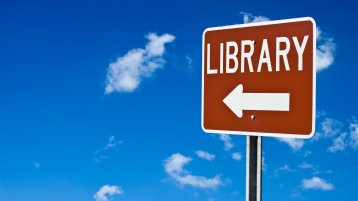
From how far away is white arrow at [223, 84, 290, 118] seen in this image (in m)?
3.05

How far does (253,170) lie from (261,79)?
0.58 meters

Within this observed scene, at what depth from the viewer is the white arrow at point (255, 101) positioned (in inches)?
120

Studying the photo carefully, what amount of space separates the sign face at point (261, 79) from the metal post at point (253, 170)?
0.30 feet

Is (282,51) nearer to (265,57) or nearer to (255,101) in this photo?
(265,57)

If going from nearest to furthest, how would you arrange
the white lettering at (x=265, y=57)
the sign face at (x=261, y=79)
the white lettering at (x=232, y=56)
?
the sign face at (x=261, y=79) → the white lettering at (x=265, y=57) → the white lettering at (x=232, y=56)

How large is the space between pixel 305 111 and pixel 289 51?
0.39 meters

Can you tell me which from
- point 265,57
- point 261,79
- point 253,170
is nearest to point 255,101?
point 261,79

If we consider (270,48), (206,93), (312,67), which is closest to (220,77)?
(206,93)

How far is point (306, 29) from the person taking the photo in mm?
3016

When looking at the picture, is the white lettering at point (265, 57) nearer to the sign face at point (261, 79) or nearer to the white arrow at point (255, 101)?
the sign face at point (261, 79)

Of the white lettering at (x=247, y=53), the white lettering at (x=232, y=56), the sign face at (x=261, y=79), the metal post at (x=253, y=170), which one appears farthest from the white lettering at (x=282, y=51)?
the metal post at (x=253, y=170)

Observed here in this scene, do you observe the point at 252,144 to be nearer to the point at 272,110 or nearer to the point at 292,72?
the point at 272,110

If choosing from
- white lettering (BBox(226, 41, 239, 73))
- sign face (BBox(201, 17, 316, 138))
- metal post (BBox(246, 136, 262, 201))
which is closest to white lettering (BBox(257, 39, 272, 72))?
sign face (BBox(201, 17, 316, 138))

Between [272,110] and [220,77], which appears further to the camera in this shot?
[220,77]
